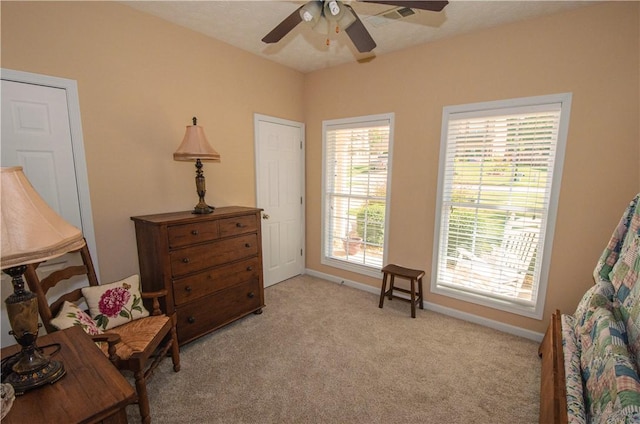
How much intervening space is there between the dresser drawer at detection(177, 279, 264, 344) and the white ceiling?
7.65 feet

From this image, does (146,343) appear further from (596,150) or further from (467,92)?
(596,150)

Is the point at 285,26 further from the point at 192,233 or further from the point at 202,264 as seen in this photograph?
the point at 202,264

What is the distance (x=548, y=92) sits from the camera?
2256mm

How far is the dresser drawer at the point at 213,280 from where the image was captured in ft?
7.41

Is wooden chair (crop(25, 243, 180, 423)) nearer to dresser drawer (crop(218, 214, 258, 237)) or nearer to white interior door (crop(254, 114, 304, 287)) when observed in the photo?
dresser drawer (crop(218, 214, 258, 237))

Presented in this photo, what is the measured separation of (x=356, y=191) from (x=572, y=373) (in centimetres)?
244

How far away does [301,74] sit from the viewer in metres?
3.67

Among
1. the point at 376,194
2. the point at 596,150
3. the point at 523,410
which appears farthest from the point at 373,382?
the point at 596,150

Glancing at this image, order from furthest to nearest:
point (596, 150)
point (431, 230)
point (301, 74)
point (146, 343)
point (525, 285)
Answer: point (301, 74), point (431, 230), point (525, 285), point (596, 150), point (146, 343)

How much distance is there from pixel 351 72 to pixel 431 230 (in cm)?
199

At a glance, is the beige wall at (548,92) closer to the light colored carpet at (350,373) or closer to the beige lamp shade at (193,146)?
the light colored carpet at (350,373)

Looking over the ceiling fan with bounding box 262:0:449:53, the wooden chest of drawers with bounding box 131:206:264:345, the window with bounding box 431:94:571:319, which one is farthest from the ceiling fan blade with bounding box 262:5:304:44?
the window with bounding box 431:94:571:319

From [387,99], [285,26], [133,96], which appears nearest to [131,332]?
[133,96]

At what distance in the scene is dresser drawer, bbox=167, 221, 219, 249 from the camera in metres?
2.18
